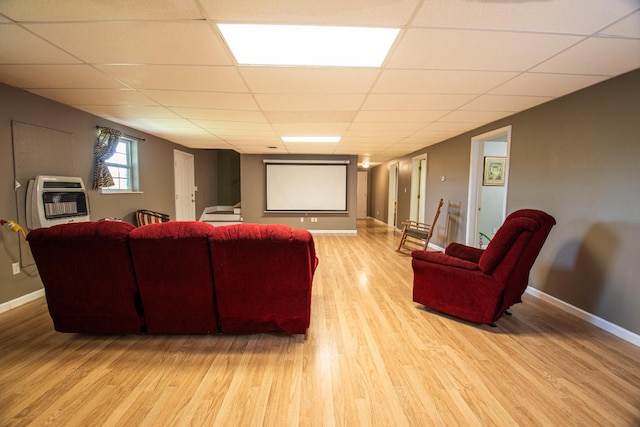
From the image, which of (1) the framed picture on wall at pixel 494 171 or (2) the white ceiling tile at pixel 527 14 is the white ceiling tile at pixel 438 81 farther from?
(1) the framed picture on wall at pixel 494 171

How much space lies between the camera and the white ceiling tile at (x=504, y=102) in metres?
2.86

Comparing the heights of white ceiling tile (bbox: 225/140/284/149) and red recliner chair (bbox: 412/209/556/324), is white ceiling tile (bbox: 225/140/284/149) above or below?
A: above

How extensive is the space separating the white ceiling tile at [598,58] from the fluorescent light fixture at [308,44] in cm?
134

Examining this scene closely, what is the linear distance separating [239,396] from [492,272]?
2.23m

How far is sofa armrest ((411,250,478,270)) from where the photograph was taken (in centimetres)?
245

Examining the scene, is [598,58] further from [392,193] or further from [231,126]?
[392,193]

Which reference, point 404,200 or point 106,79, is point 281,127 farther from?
point 404,200

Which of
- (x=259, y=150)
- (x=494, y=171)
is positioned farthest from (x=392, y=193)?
(x=259, y=150)

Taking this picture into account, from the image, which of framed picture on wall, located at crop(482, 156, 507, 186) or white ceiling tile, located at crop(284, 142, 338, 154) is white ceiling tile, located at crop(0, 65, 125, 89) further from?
framed picture on wall, located at crop(482, 156, 507, 186)

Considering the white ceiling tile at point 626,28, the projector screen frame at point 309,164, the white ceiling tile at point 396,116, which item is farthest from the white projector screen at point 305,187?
the white ceiling tile at point 626,28

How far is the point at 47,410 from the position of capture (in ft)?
4.82

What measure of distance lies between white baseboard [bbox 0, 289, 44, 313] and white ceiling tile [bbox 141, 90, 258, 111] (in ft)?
8.28

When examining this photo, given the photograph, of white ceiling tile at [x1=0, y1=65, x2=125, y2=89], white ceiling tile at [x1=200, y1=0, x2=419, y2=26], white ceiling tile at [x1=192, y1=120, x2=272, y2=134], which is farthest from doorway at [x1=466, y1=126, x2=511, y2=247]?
white ceiling tile at [x1=0, y1=65, x2=125, y2=89]

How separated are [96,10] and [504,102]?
12.2ft
